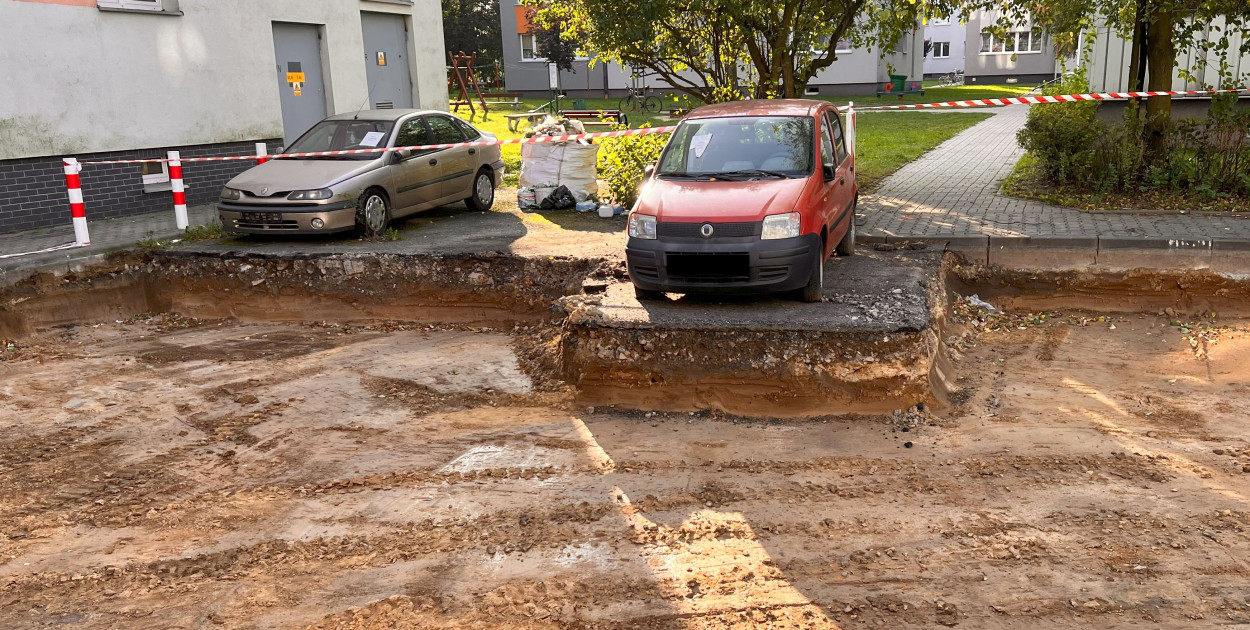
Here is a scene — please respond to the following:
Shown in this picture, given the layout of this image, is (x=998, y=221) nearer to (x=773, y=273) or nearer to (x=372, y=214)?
(x=773, y=273)

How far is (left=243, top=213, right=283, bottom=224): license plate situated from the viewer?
10.5 metres

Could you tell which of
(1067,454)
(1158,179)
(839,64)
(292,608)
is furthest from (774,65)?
(839,64)

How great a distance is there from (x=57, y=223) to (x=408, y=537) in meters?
9.97

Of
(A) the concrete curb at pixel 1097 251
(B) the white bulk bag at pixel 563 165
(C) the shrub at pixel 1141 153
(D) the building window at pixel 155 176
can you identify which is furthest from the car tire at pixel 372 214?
(C) the shrub at pixel 1141 153

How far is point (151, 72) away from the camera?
13.3 m

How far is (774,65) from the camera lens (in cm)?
1336

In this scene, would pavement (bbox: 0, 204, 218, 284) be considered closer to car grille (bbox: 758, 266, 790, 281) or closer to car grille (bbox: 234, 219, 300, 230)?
car grille (bbox: 234, 219, 300, 230)

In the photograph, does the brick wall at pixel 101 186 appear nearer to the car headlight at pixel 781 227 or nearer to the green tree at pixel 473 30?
the car headlight at pixel 781 227

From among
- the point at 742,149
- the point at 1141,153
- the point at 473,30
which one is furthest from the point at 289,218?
the point at 473,30

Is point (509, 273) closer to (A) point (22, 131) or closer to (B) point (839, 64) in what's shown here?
(A) point (22, 131)

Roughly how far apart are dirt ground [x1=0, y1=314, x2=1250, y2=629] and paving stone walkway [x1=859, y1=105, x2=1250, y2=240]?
76.2 inches

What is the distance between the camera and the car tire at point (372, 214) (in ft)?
35.4

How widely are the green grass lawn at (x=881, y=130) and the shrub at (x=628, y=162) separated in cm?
336

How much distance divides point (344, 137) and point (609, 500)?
782 cm
